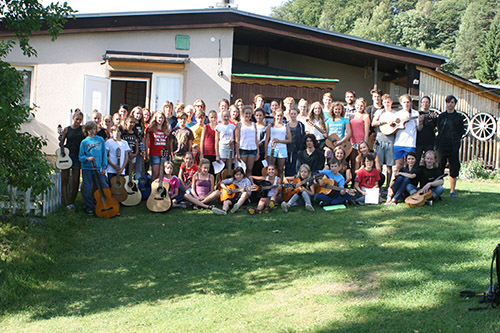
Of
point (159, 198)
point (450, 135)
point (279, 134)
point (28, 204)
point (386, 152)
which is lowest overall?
point (28, 204)

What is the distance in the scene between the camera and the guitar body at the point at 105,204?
9.38 metres

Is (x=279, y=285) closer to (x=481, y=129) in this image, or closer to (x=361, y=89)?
(x=481, y=129)

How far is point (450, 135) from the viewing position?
32.8 ft

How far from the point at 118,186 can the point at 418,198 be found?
17.3 feet

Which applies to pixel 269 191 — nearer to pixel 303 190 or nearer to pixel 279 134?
pixel 303 190

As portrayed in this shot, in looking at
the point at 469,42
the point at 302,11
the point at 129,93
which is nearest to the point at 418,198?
the point at 129,93

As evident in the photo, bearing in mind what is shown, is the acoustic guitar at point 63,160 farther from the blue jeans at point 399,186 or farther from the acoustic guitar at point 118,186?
the blue jeans at point 399,186

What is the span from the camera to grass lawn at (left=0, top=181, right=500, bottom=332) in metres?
5.51

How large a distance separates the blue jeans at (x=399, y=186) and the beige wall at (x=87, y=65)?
21.3ft

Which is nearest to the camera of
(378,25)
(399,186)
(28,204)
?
(28,204)

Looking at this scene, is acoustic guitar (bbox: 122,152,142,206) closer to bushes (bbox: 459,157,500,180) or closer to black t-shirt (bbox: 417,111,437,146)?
black t-shirt (bbox: 417,111,437,146)

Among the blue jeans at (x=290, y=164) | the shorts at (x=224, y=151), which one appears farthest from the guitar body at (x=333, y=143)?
the shorts at (x=224, y=151)

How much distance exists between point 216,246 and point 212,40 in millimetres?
8479

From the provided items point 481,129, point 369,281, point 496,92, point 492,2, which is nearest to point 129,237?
point 369,281
